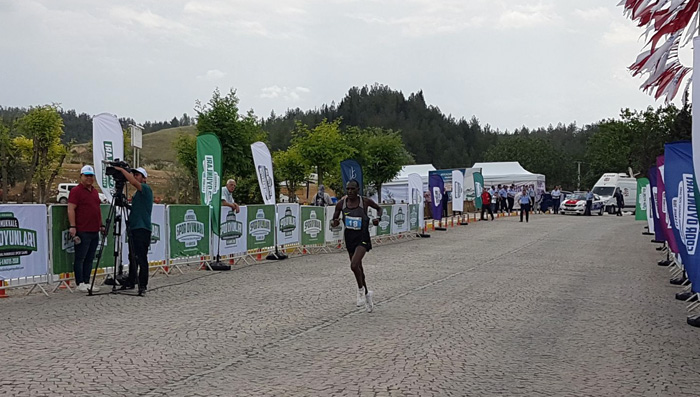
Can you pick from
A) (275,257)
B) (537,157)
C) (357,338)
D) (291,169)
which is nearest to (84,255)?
(357,338)

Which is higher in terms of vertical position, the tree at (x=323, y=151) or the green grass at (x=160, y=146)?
the green grass at (x=160, y=146)

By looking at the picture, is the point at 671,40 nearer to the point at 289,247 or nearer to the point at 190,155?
the point at 289,247

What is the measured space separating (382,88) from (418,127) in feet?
95.1

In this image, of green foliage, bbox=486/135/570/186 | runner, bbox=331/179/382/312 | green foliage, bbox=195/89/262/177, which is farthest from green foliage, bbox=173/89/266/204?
green foliage, bbox=486/135/570/186

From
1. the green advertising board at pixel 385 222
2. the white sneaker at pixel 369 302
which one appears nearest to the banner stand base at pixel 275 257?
the green advertising board at pixel 385 222

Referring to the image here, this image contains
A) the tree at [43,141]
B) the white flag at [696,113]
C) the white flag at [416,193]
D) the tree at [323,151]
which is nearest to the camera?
the white flag at [696,113]

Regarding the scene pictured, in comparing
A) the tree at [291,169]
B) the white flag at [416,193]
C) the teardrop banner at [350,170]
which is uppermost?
the tree at [291,169]

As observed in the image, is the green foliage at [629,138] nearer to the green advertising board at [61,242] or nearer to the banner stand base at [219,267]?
the banner stand base at [219,267]

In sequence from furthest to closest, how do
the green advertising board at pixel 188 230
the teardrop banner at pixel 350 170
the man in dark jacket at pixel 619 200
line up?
the man in dark jacket at pixel 619 200 < the teardrop banner at pixel 350 170 < the green advertising board at pixel 188 230

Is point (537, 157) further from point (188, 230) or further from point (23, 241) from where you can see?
point (23, 241)

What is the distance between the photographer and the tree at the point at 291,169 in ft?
195

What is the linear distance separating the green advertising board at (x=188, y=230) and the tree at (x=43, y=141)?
37.6 metres

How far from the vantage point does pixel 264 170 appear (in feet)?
67.2

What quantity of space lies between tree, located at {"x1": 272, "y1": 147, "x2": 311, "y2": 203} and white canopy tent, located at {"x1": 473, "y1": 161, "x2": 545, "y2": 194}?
48.4ft
